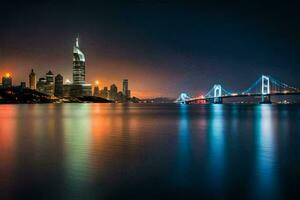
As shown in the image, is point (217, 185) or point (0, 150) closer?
point (217, 185)

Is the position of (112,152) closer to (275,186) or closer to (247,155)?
(247,155)

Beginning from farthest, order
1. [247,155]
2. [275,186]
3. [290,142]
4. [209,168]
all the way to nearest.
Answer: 1. [290,142]
2. [247,155]
3. [209,168]
4. [275,186]

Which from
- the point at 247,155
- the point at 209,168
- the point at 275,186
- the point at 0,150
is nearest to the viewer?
the point at 275,186

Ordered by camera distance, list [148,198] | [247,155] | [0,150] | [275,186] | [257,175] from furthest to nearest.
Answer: [0,150] < [247,155] < [257,175] < [275,186] < [148,198]

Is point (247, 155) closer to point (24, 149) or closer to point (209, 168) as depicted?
point (209, 168)

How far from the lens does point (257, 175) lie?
14.2m

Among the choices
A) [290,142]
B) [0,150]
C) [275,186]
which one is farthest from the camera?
[290,142]

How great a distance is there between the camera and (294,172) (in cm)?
1455

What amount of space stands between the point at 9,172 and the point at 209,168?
789cm

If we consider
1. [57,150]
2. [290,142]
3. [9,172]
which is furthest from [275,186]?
[290,142]

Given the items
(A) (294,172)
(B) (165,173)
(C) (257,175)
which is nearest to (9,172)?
(B) (165,173)

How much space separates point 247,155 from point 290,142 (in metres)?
7.41

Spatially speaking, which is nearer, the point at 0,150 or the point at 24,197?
the point at 24,197

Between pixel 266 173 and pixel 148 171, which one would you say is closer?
pixel 266 173
